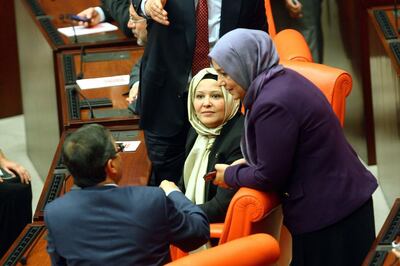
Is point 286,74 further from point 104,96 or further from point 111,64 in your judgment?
point 111,64

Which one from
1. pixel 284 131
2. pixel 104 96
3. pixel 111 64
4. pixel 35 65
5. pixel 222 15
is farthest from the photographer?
pixel 35 65

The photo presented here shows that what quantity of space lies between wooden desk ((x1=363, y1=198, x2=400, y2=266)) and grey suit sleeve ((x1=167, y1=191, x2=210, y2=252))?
1.98 ft

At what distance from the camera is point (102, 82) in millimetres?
5824

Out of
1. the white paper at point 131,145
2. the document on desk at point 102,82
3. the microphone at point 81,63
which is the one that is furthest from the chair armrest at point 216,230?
the microphone at point 81,63

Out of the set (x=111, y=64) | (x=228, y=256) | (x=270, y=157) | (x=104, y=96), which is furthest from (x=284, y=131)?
(x=111, y=64)

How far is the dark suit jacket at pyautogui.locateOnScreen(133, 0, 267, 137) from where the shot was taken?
4.82 metres

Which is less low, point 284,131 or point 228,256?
point 284,131

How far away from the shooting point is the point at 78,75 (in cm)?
591

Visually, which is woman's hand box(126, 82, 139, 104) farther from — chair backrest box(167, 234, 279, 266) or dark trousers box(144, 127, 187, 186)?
chair backrest box(167, 234, 279, 266)

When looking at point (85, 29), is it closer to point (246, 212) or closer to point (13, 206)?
point (13, 206)

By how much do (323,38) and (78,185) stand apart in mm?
3620

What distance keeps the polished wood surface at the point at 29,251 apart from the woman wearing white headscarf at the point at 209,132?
0.67 metres

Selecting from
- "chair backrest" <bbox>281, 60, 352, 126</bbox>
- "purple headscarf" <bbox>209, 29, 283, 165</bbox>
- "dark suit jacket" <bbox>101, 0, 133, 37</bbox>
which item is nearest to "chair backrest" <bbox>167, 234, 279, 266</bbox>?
"purple headscarf" <bbox>209, 29, 283, 165</bbox>

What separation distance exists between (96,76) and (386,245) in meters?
2.37
